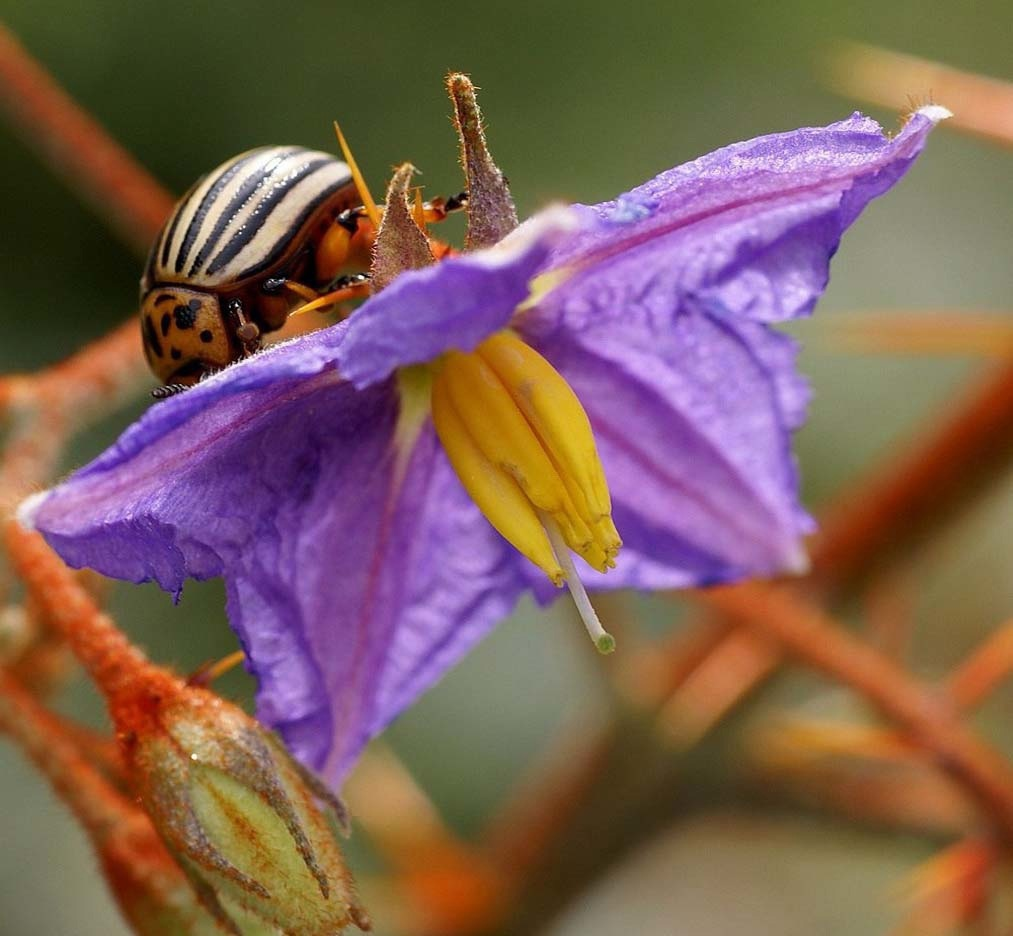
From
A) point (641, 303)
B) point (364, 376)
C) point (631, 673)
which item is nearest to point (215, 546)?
point (364, 376)

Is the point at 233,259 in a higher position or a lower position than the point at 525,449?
higher

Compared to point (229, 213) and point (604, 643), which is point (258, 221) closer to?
point (229, 213)

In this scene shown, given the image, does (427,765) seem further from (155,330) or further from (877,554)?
(155,330)

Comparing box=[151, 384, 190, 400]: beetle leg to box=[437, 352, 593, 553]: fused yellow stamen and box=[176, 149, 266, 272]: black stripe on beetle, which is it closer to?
box=[176, 149, 266, 272]: black stripe on beetle

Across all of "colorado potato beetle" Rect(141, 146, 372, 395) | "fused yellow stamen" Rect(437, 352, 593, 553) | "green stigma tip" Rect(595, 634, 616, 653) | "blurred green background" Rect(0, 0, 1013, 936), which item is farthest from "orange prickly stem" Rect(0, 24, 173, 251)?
"blurred green background" Rect(0, 0, 1013, 936)

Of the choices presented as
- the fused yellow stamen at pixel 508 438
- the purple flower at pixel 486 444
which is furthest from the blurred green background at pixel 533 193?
the fused yellow stamen at pixel 508 438

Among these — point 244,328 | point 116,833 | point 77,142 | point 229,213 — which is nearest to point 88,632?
point 116,833
